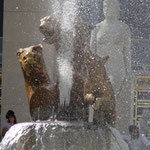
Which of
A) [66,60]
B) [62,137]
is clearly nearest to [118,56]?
[66,60]

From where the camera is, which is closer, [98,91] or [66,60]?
[98,91]

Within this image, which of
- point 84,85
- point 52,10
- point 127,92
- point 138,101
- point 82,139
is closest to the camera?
point 82,139

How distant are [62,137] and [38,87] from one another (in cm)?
50

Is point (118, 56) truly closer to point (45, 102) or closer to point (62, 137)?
point (45, 102)

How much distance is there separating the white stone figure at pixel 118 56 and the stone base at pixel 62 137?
201 inches

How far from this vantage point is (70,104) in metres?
4.20

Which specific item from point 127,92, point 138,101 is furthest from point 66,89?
point 138,101

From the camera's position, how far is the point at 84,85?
4.21 m

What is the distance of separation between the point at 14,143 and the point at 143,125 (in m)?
6.10

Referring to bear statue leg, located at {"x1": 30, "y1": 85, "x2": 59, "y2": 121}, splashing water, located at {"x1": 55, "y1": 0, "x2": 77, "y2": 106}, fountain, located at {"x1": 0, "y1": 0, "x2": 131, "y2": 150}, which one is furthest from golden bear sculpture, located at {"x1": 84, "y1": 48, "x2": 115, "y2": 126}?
bear statue leg, located at {"x1": 30, "y1": 85, "x2": 59, "y2": 121}

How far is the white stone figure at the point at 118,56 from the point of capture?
9.25 m

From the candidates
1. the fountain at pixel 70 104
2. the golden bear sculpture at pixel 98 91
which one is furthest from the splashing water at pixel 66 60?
the golden bear sculpture at pixel 98 91

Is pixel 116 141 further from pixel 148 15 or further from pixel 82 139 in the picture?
pixel 148 15

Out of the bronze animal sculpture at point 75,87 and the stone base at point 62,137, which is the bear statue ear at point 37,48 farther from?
the stone base at point 62,137
